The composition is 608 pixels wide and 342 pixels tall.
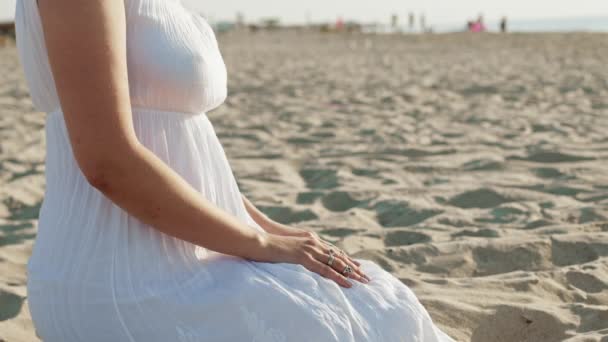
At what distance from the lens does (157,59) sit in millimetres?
1475

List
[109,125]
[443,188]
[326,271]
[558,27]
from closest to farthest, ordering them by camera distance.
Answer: [109,125] → [326,271] → [443,188] → [558,27]

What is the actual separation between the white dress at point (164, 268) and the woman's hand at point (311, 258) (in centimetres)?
3

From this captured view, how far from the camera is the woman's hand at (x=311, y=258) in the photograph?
60.1 inches

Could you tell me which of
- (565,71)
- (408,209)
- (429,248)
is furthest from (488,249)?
(565,71)

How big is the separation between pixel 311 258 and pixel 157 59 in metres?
0.51

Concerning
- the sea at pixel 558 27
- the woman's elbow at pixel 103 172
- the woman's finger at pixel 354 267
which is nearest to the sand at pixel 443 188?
the woman's finger at pixel 354 267

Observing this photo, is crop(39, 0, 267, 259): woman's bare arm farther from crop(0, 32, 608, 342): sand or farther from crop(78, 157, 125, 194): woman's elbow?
crop(0, 32, 608, 342): sand

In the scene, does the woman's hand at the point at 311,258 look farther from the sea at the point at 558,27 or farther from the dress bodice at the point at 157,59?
the sea at the point at 558,27

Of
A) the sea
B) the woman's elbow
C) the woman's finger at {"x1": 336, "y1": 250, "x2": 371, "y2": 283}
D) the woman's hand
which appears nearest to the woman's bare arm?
the woman's elbow

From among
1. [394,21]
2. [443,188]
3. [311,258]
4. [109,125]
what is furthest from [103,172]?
[394,21]

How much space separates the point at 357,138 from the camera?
5785 millimetres

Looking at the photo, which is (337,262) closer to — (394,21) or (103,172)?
(103,172)

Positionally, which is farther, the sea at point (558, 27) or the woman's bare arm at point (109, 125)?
the sea at point (558, 27)

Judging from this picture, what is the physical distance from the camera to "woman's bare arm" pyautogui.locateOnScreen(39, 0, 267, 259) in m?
1.35
